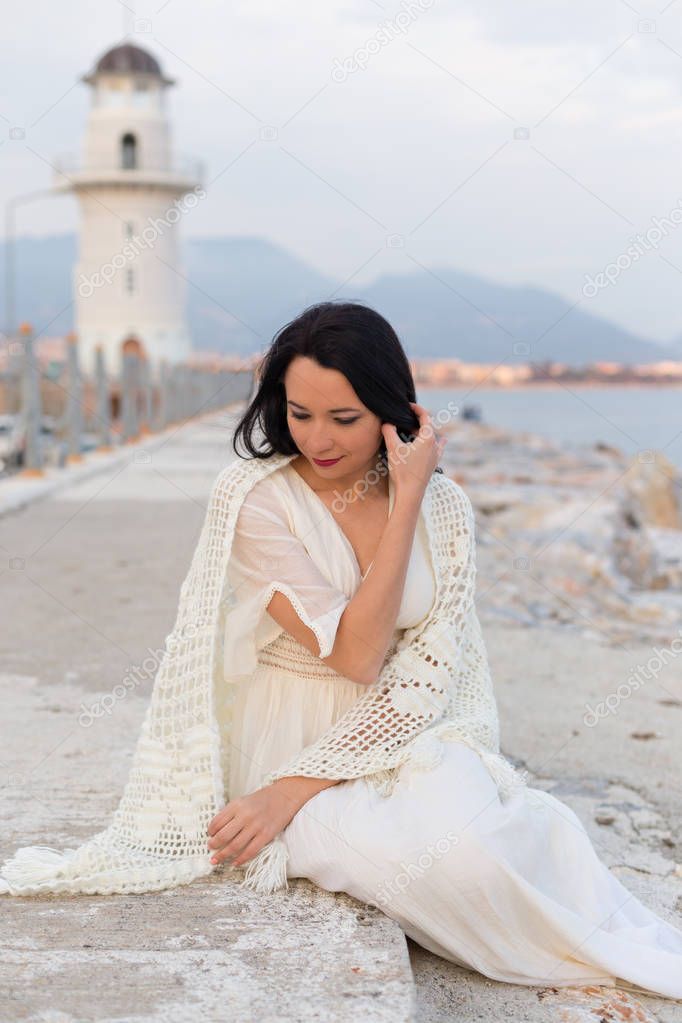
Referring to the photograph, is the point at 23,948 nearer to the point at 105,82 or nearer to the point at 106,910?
the point at 106,910

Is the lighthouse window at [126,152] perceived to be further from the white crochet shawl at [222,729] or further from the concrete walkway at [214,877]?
the white crochet shawl at [222,729]

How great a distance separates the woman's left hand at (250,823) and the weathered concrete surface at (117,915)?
7cm

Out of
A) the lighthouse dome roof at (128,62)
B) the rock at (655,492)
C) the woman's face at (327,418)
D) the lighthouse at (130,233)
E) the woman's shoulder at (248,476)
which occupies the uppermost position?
the lighthouse dome roof at (128,62)

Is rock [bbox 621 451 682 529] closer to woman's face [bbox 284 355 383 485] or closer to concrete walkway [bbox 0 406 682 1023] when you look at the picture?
concrete walkway [bbox 0 406 682 1023]

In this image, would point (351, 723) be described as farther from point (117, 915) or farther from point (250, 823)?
point (117, 915)

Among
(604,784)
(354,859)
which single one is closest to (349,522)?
(354,859)

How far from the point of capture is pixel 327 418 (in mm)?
Answer: 2482

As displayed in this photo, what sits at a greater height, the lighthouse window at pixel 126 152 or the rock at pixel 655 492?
the lighthouse window at pixel 126 152

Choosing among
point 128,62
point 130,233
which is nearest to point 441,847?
point 130,233

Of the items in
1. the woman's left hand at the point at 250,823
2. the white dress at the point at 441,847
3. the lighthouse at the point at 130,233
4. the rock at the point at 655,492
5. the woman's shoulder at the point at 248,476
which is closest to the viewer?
the white dress at the point at 441,847

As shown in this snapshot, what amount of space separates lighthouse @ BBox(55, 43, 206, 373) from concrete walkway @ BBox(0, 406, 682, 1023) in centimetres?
3145

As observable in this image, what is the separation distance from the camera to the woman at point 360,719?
7.47 ft

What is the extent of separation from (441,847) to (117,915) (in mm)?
634

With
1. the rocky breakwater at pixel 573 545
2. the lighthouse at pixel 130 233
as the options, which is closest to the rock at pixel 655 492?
the rocky breakwater at pixel 573 545
